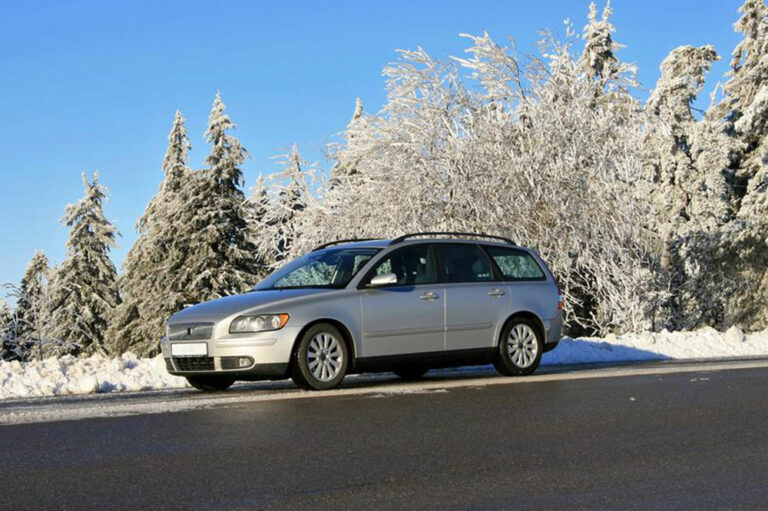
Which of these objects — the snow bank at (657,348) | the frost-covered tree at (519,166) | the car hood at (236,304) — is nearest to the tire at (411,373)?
the car hood at (236,304)

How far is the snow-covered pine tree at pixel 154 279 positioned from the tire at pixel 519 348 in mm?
36170

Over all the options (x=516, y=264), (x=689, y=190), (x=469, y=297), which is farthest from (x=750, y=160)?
(x=469, y=297)

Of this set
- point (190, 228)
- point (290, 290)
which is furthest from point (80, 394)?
point (190, 228)

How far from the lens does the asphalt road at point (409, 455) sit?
5.31 meters

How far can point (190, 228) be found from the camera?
161 ft

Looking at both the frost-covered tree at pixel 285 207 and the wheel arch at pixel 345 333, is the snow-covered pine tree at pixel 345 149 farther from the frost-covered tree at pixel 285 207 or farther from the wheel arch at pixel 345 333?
the wheel arch at pixel 345 333

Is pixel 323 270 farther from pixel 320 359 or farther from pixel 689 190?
pixel 689 190

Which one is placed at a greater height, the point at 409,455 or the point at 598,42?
the point at 598,42

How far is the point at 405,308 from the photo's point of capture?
38.7ft

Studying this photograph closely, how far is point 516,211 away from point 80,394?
47.4 ft

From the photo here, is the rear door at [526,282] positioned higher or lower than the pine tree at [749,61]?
lower

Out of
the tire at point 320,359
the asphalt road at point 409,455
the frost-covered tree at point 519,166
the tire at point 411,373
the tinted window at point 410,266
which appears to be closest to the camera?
the asphalt road at point 409,455

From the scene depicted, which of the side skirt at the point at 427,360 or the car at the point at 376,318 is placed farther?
the side skirt at the point at 427,360

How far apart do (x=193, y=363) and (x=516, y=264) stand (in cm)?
451
